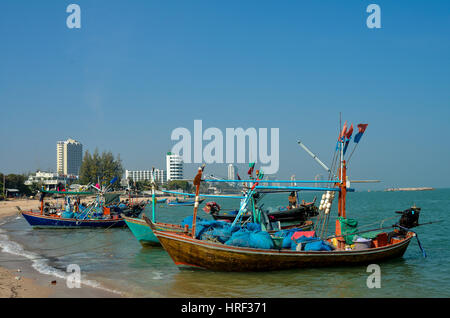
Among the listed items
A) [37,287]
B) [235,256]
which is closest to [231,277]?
[235,256]

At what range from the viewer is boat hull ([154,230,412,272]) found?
11.8 m

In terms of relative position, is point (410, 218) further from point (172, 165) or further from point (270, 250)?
point (172, 165)

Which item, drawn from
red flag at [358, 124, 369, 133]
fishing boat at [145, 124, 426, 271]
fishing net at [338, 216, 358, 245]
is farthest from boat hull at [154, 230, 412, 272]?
red flag at [358, 124, 369, 133]

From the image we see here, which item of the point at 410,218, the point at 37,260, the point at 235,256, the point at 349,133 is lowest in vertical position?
the point at 37,260

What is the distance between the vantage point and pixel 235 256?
11.8 meters

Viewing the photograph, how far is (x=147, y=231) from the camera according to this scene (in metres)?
17.8

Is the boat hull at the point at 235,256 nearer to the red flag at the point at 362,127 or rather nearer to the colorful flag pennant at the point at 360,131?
the colorful flag pennant at the point at 360,131

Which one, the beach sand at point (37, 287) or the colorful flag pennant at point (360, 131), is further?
the colorful flag pennant at point (360, 131)

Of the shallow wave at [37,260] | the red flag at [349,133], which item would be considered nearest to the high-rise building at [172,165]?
the shallow wave at [37,260]

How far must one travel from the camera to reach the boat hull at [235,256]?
38.6ft

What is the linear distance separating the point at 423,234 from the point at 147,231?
1648 centimetres
